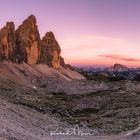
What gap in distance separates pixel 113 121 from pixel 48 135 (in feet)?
78.4

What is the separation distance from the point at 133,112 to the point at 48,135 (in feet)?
107

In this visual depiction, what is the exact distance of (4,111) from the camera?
166 ft

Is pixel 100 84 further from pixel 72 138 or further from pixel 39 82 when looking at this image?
pixel 72 138

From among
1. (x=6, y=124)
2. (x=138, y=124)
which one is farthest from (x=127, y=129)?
(x=6, y=124)

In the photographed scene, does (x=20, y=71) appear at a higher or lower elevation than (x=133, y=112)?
higher

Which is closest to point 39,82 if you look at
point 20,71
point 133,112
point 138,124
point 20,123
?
→ point 20,71

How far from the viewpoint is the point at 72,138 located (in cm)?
4522

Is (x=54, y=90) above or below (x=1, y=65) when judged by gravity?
below

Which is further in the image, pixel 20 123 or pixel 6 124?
pixel 20 123

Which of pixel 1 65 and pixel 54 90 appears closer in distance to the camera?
pixel 54 90

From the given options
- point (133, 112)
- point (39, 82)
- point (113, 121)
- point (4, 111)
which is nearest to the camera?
point (4, 111)

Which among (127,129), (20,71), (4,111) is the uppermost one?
(20,71)

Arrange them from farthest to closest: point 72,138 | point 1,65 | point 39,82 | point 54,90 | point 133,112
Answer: point 1,65 → point 39,82 → point 54,90 → point 133,112 → point 72,138

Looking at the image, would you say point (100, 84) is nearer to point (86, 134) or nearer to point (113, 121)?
point (113, 121)
